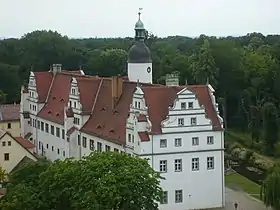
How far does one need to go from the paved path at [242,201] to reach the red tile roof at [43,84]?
21673mm

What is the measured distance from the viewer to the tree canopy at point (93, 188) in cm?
3069

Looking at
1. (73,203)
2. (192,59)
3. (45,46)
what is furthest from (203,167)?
(45,46)

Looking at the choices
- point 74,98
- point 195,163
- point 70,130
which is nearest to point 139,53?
point 74,98

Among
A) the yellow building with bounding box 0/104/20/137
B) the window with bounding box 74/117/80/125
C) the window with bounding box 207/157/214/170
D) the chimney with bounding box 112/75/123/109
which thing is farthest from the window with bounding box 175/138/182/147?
the yellow building with bounding box 0/104/20/137

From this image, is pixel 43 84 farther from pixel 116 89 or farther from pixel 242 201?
pixel 242 201

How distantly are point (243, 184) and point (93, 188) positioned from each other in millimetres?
22740

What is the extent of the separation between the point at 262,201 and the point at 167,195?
655 centimetres

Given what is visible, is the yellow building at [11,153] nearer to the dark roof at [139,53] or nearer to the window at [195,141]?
the dark roof at [139,53]

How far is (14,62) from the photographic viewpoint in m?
101

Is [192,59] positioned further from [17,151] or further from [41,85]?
[17,151]

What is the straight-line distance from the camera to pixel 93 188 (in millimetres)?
31125

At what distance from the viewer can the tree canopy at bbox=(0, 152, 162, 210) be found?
30.7 meters

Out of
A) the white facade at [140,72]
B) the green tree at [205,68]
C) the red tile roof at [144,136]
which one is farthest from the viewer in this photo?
the green tree at [205,68]

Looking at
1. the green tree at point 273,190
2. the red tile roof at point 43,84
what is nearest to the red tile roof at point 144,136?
the green tree at point 273,190
